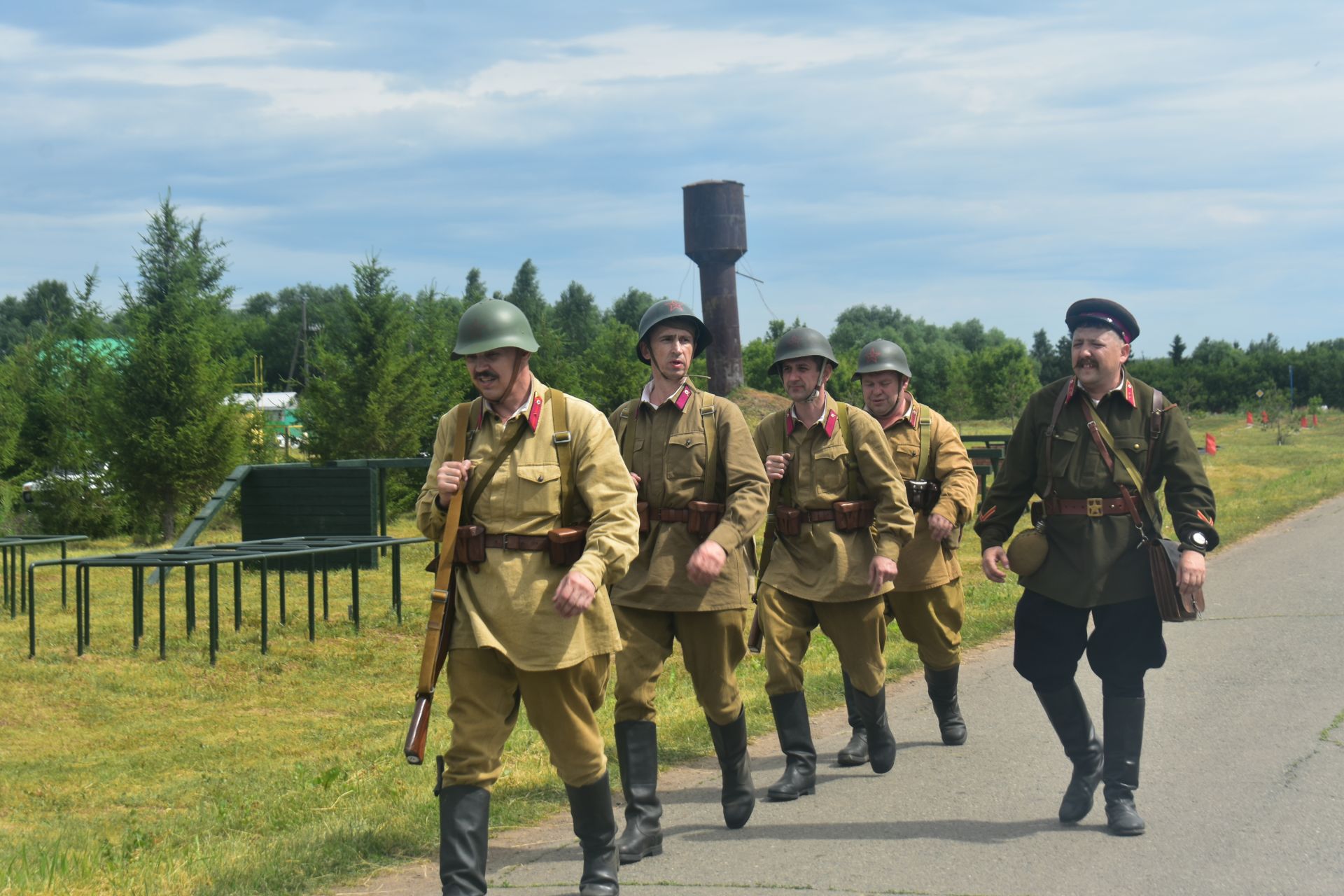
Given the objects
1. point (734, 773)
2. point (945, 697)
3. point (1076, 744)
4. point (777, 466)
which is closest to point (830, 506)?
point (777, 466)

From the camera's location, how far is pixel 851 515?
6246 millimetres

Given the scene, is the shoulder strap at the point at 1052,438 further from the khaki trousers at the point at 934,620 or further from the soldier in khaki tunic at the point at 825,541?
the khaki trousers at the point at 934,620

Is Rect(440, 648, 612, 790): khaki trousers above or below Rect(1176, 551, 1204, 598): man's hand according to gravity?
below

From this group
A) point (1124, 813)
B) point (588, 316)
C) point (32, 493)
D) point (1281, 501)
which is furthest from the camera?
point (588, 316)

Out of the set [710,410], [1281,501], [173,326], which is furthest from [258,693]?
[1281,501]

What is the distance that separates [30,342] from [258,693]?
26028mm

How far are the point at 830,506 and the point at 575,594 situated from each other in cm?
226

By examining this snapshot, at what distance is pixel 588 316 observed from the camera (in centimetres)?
8900

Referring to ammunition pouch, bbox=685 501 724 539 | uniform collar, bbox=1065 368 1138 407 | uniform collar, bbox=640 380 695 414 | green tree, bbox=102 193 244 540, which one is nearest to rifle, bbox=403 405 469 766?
ammunition pouch, bbox=685 501 724 539

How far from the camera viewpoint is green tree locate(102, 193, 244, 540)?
24141 mm

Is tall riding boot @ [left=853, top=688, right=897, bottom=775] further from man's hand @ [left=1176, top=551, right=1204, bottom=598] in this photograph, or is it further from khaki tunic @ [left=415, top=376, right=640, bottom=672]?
khaki tunic @ [left=415, top=376, right=640, bottom=672]

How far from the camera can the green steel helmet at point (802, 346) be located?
6.22 metres

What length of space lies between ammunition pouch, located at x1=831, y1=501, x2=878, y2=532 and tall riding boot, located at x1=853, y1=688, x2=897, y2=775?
2.46 feet

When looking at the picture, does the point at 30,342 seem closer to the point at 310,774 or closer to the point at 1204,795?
the point at 310,774
